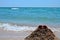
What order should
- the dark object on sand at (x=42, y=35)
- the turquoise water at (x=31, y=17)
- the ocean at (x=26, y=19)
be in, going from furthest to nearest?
the turquoise water at (x=31, y=17) < the ocean at (x=26, y=19) < the dark object on sand at (x=42, y=35)

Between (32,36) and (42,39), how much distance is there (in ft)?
0.55

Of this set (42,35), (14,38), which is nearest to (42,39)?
(42,35)

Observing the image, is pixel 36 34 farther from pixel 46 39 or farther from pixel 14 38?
pixel 14 38

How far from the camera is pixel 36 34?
2438 mm

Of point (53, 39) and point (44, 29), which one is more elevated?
point (44, 29)

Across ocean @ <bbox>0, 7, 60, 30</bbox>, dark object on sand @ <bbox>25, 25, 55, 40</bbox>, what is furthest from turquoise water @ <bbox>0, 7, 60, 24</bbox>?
dark object on sand @ <bbox>25, 25, 55, 40</bbox>

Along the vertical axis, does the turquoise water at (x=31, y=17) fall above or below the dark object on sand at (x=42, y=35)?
above

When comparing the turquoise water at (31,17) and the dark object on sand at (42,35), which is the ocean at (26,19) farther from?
the dark object on sand at (42,35)

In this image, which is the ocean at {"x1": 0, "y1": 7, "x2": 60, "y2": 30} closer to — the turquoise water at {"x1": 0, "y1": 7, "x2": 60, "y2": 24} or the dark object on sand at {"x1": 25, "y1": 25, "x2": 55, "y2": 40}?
the turquoise water at {"x1": 0, "y1": 7, "x2": 60, "y2": 24}

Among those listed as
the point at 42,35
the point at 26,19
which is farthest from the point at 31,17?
the point at 42,35

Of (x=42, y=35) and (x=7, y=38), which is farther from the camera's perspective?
(x=7, y=38)

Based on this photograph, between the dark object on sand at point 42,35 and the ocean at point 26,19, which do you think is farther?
the ocean at point 26,19

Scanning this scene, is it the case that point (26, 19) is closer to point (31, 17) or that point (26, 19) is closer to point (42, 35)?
point (31, 17)

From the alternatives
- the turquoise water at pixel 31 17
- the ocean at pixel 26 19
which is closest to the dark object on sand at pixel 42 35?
the ocean at pixel 26 19
